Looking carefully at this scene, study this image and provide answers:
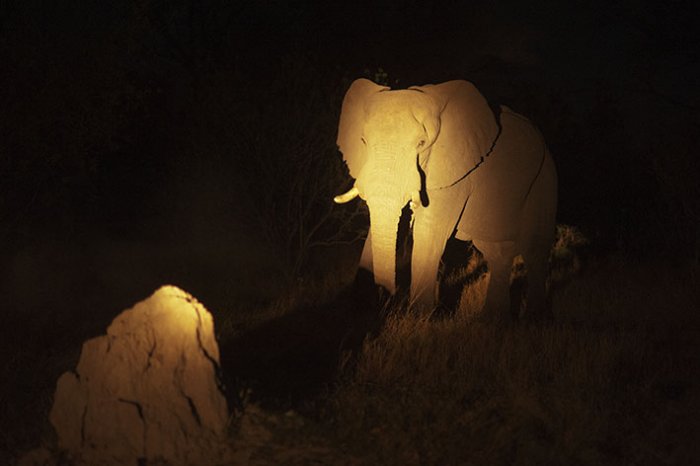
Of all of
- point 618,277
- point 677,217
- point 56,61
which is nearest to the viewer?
point 56,61

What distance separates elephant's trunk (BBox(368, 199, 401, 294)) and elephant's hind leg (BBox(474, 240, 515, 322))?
47.2 inches

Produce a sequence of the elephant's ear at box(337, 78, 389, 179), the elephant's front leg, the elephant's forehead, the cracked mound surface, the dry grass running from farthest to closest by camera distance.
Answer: the elephant's ear at box(337, 78, 389, 179) → the elephant's front leg → the elephant's forehead → the dry grass → the cracked mound surface

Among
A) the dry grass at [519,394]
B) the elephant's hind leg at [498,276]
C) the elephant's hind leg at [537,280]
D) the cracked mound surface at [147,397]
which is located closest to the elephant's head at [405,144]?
the dry grass at [519,394]

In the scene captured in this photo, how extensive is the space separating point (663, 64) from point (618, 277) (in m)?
11.4

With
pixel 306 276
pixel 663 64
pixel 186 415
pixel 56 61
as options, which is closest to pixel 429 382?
pixel 186 415

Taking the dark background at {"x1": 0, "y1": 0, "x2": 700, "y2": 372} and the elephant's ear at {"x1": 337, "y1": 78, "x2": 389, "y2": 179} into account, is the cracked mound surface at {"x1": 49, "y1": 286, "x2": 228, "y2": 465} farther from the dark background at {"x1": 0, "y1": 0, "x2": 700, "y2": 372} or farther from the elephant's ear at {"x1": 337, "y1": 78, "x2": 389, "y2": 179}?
the elephant's ear at {"x1": 337, "y1": 78, "x2": 389, "y2": 179}

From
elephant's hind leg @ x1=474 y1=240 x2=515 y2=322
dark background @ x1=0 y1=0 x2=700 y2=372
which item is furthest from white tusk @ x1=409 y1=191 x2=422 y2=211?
dark background @ x1=0 y1=0 x2=700 y2=372

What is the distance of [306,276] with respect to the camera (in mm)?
10117

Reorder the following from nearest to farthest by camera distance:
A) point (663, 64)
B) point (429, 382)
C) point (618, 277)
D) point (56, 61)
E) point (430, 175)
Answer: point (429, 382) → point (430, 175) → point (56, 61) → point (618, 277) → point (663, 64)

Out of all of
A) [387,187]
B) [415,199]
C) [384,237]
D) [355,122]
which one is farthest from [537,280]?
[355,122]

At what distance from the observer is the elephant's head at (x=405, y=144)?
7016 mm

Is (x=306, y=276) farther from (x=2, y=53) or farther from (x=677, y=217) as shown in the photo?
(x=677, y=217)

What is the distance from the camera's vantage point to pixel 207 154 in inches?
412

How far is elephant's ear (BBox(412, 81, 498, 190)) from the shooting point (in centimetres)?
734
